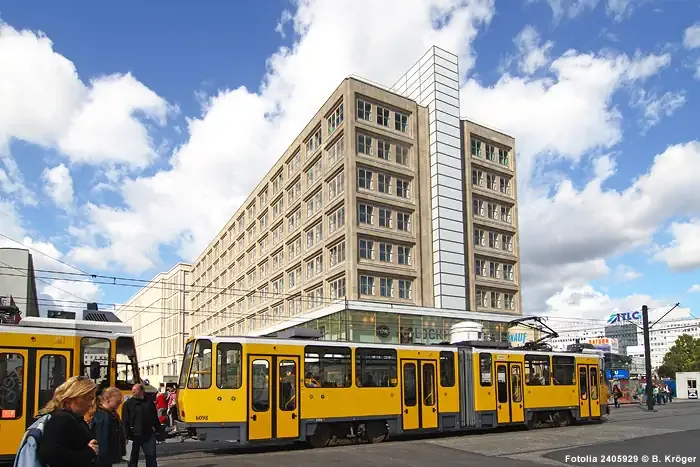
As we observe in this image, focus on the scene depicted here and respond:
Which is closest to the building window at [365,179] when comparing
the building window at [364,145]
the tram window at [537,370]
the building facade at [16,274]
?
the building window at [364,145]

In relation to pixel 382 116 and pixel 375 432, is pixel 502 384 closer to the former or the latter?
pixel 375 432

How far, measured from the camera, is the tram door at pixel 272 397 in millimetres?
17500

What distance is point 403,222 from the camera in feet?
162

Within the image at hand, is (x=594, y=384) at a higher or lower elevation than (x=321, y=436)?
higher

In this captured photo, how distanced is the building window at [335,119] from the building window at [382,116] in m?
2.90

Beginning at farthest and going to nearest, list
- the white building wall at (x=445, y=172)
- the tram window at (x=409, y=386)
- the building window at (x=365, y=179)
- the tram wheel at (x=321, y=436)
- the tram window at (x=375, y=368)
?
the white building wall at (x=445, y=172) → the building window at (x=365, y=179) → the tram window at (x=409, y=386) → the tram window at (x=375, y=368) → the tram wheel at (x=321, y=436)

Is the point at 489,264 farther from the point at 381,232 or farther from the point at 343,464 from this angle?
the point at 343,464

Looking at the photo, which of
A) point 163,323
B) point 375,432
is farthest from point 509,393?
point 163,323

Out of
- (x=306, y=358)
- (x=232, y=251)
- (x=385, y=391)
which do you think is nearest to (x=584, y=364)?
(x=385, y=391)

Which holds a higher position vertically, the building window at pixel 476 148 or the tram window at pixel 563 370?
the building window at pixel 476 148

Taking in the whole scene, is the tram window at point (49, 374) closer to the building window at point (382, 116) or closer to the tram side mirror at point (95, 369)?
the tram side mirror at point (95, 369)

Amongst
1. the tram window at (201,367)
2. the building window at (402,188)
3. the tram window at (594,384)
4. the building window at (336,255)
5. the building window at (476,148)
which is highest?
the building window at (476,148)

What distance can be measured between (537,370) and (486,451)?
806cm

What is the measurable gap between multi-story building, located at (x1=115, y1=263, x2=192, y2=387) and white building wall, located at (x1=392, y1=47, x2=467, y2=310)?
55.0m
